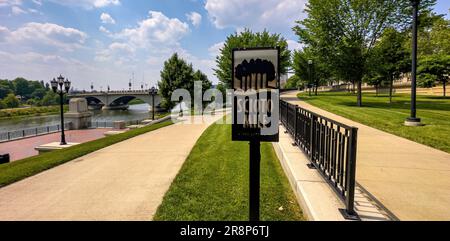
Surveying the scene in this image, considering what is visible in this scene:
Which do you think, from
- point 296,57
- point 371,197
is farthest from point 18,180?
point 296,57

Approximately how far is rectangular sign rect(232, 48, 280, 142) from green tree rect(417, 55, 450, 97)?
135 ft

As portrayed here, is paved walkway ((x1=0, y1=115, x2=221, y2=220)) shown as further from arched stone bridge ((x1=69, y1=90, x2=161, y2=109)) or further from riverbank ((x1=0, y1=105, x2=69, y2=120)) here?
riverbank ((x1=0, y1=105, x2=69, y2=120))

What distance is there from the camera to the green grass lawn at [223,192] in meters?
3.46

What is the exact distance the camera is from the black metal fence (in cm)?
279

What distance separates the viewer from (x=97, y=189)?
4801mm

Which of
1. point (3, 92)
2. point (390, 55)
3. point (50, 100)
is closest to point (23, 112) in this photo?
point (50, 100)

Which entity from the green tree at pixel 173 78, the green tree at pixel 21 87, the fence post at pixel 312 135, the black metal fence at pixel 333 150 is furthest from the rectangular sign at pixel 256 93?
the green tree at pixel 21 87

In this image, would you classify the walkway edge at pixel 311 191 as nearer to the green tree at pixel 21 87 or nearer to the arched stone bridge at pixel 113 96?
the arched stone bridge at pixel 113 96

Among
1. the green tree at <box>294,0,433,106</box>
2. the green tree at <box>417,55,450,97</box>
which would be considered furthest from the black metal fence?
the green tree at <box>417,55,450,97</box>

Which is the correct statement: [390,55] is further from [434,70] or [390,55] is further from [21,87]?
[21,87]

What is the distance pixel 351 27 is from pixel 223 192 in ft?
65.5

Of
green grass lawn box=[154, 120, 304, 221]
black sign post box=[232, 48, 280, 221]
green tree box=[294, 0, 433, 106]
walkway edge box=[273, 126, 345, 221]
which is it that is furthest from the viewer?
green tree box=[294, 0, 433, 106]

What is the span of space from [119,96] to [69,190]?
78.0 metres

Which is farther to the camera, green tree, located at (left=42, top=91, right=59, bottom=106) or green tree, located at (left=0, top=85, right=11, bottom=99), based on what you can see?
green tree, located at (left=0, top=85, right=11, bottom=99)
